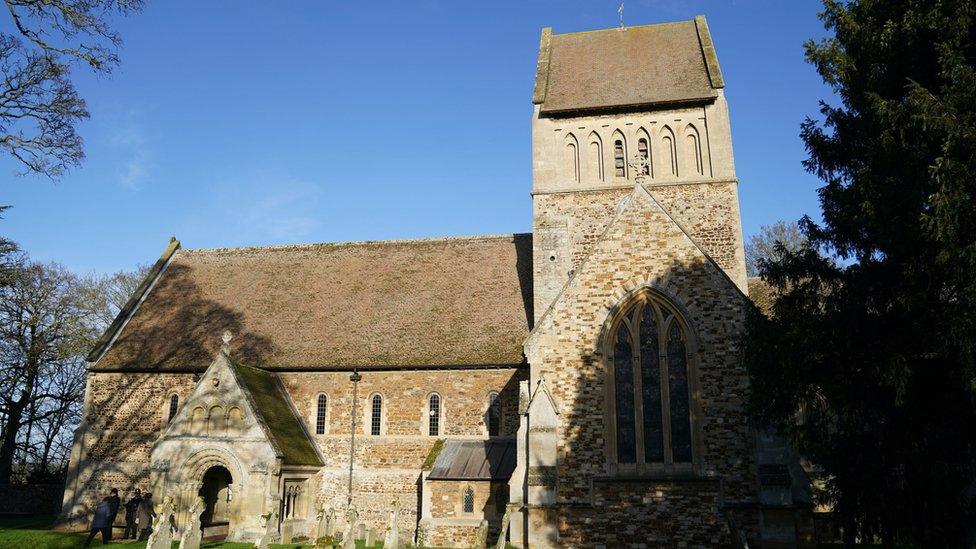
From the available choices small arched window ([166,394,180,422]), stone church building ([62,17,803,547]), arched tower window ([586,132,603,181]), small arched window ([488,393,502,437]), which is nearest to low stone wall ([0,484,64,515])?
stone church building ([62,17,803,547])

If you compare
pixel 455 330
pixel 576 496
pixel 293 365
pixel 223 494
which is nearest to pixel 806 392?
pixel 576 496

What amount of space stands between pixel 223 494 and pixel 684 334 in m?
16.7

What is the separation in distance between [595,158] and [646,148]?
6.13ft

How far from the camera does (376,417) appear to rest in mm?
24719

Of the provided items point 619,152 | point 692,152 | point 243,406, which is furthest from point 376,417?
point 692,152

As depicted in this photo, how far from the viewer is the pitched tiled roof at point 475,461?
843 inches

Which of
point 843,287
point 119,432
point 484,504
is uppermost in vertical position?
point 843,287

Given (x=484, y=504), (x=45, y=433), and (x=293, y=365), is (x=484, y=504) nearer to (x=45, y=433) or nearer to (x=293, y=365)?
(x=293, y=365)

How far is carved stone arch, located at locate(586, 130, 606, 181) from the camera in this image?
25.9 meters

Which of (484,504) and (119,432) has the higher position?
(119,432)

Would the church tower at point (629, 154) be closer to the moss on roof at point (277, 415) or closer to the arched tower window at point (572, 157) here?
the arched tower window at point (572, 157)

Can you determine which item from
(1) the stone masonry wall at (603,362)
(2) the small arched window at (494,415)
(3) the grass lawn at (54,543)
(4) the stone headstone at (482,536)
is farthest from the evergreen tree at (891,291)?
(3) the grass lawn at (54,543)

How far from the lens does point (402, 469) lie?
2377cm

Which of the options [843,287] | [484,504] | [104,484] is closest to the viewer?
[843,287]
